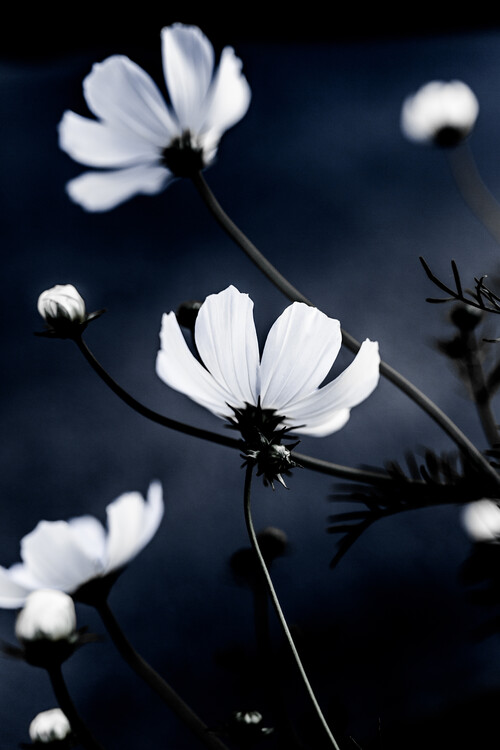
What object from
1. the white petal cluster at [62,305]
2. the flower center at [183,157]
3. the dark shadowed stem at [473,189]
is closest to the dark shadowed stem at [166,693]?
the white petal cluster at [62,305]

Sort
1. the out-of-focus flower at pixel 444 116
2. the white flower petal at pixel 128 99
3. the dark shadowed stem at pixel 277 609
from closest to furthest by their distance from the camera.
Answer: the dark shadowed stem at pixel 277 609 → the white flower petal at pixel 128 99 → the out-of-focus flower at pixel 444 116

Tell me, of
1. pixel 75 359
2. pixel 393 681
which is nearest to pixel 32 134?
pixel 75 359

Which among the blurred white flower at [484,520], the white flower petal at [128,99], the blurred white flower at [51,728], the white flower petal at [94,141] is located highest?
the white flower petal at [128,99]

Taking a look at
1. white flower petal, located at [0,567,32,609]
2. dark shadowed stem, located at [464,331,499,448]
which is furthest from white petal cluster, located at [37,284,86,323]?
dark shadowed stem, located at [464,331,499,448]

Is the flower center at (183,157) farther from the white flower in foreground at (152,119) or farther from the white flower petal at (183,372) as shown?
the white flower petal at (183,372)

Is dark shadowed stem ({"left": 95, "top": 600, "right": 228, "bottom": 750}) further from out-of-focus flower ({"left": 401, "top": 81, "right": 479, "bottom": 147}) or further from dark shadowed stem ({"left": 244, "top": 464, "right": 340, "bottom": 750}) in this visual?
out-of-focus flower ({"left": 401, "top": 81, "right": 479, "bottom": 147})

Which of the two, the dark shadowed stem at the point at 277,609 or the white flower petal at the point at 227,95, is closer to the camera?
the dark shadowed stem at the point at 277,609

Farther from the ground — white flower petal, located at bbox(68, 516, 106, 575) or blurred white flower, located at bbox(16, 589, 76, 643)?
white flower petal, located at bbox(68, 516, 106, 575)

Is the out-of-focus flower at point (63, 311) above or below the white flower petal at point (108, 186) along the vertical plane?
below

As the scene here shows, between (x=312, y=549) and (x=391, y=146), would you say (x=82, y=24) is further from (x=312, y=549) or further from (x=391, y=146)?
(x=312, y=549)

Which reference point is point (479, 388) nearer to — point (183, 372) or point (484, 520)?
point (484, 520)
